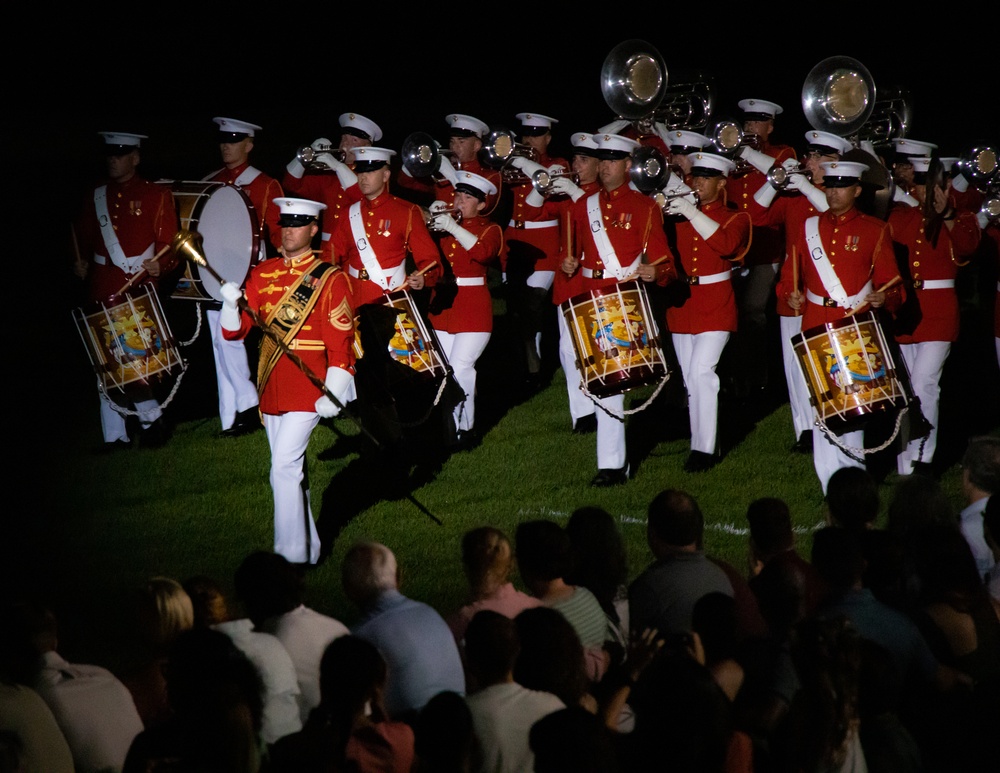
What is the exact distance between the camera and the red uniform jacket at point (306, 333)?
792cm

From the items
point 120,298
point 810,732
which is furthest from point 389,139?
point 810,732

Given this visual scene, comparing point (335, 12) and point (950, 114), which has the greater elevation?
point (335, 12)

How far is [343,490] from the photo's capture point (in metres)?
9.62

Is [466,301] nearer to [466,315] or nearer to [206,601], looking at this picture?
[466,315]

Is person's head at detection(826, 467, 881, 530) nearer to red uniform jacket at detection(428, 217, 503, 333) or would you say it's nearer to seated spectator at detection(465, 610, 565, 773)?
seated spectator at detection(465, 610, 565, 773)

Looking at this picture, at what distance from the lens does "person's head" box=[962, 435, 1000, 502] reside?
6402mm

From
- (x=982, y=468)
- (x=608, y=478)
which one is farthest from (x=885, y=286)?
(x=982, y=468)

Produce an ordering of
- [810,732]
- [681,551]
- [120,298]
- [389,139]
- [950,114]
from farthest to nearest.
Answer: [950,114] → [389,139] → [120,298] → [681,551] → [810,732]

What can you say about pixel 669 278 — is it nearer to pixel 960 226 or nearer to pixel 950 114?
pixel 960 226

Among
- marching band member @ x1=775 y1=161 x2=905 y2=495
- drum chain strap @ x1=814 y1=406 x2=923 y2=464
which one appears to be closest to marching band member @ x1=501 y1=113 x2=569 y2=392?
marching band member @ x1=775 y1=161 x2=905 y2=495

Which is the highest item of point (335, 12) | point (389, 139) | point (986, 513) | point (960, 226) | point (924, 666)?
point (335, 12)

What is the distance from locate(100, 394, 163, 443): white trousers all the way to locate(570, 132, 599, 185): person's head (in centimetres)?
353

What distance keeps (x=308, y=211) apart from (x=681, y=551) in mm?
3493

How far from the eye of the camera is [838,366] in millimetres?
8234
